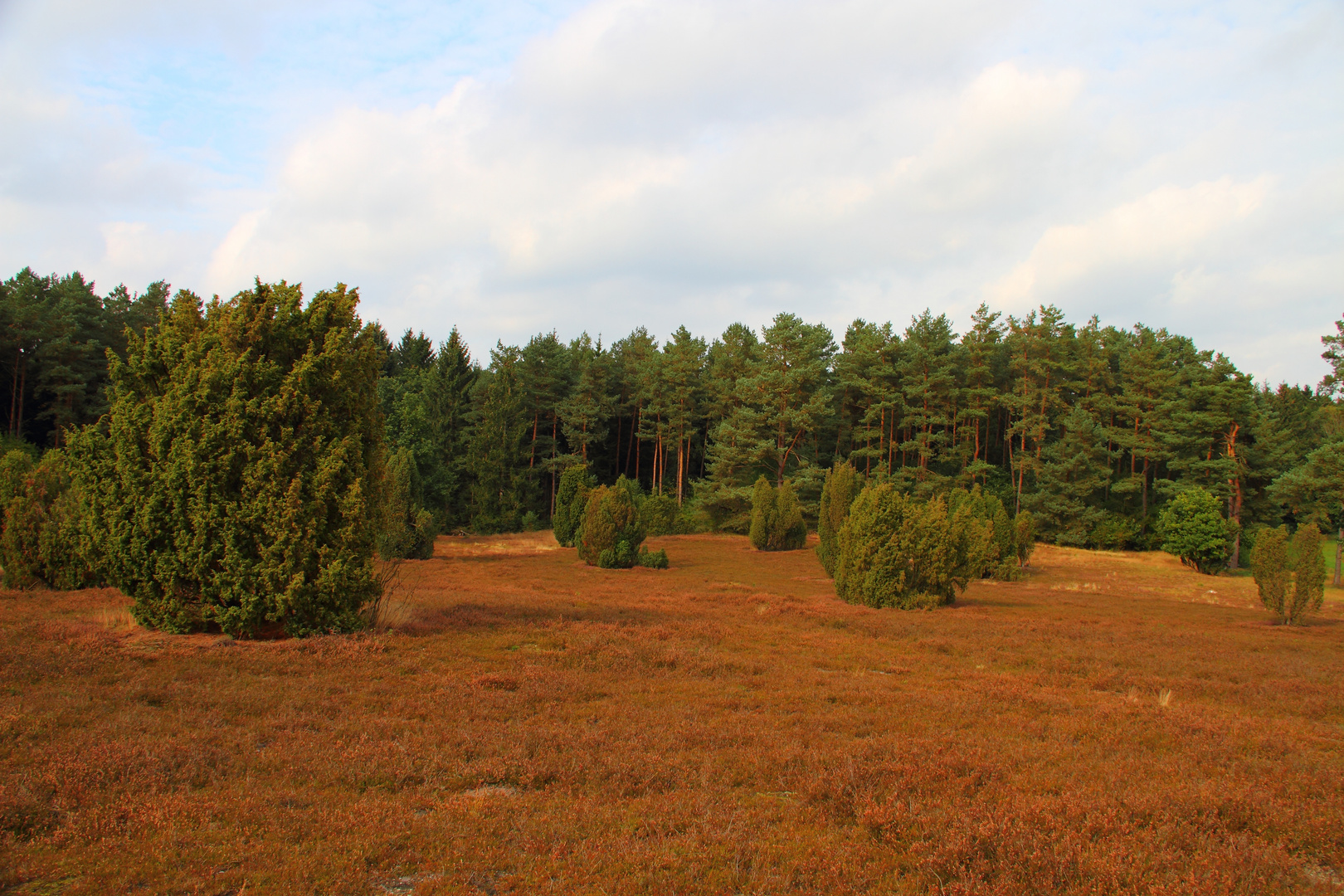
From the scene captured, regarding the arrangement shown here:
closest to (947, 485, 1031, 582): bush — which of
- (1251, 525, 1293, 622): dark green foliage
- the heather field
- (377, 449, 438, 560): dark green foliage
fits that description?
(1251, 525, 1293, 622): dark green foliage

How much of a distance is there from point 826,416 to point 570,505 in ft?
77.7

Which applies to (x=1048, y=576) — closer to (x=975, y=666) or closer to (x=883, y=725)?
(x=975, y=666)

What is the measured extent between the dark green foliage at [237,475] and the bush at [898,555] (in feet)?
40.6

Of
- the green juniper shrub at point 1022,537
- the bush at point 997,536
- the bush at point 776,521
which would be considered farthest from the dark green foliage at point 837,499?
the green juniper shrub at point 1022,537

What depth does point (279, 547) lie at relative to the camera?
9.06m

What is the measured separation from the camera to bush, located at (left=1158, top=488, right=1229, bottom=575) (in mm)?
34438

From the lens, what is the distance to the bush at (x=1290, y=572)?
17.1 m

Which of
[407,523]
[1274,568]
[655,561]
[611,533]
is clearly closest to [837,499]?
[655,561]

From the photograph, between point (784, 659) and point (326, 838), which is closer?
Answer: point (326, 838)

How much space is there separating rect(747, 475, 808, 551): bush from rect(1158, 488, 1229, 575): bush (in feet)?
61.7

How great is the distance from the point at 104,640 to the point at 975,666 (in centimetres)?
1177

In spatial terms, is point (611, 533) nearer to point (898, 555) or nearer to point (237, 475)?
point (898, 555)

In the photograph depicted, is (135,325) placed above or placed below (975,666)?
above

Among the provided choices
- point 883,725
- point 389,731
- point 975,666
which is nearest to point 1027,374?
point 975,666
